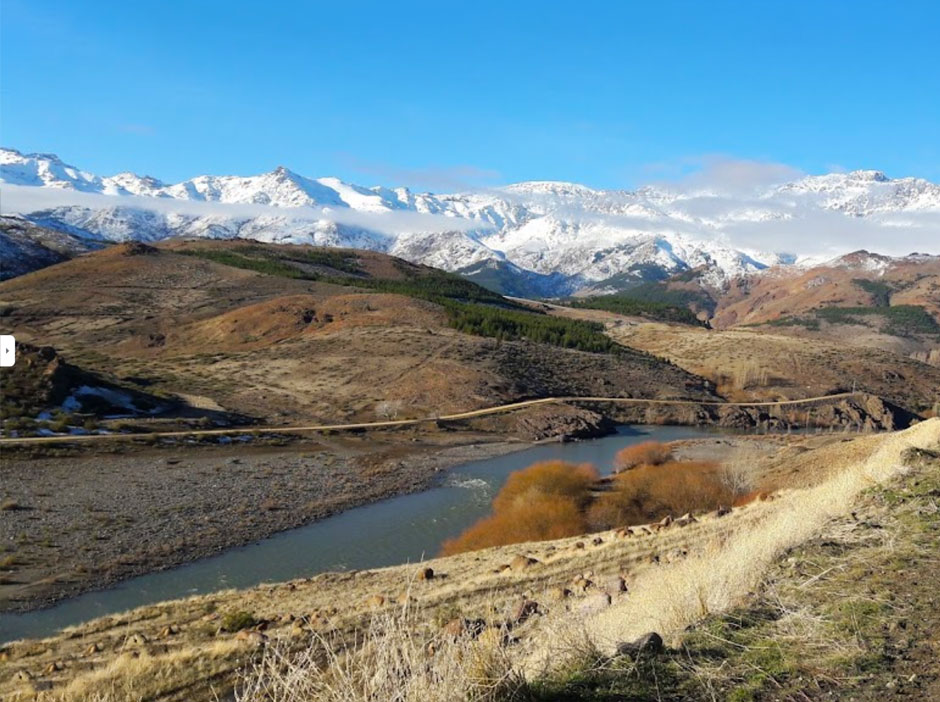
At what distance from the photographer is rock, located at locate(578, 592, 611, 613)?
11.4 m

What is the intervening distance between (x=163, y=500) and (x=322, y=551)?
951cm

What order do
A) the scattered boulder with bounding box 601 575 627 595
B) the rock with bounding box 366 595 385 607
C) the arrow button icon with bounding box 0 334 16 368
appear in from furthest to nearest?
the arrow button icon with bounding box 0 334 16 368 → the rock with bounding box 366 595 385 607 → the scattered boulder with bounding box 601 575 627 595

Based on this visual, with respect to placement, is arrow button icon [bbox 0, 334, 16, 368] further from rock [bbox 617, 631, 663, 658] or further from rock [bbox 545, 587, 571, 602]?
rock [bbox 617, 631, 663, 658]

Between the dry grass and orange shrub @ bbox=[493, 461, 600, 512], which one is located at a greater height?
the dry grass

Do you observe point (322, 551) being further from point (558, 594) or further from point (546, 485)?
point (558, 594)

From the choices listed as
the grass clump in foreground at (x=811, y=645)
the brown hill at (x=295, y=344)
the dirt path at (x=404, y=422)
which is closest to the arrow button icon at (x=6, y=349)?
the grass clump in foreground at (x=811, y=645)

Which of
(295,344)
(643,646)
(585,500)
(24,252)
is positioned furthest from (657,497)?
(24,252)

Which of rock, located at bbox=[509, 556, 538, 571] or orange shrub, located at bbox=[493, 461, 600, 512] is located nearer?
rock, located at bbox=[509, 556, 538, 571]

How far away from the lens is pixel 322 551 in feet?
96.9

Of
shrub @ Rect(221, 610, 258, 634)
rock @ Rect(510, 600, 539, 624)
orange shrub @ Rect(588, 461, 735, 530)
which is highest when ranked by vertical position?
rock @ Rect(510, 600, 539, 624)

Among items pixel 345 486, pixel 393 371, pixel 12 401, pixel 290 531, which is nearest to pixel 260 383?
pixel 393 371

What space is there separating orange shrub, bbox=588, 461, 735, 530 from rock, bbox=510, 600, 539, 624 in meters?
21.3

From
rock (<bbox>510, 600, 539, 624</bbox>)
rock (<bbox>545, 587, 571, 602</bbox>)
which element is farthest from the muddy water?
rock (<bbox>510, 600, 539, 624</bbox>)

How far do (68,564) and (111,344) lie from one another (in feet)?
208
